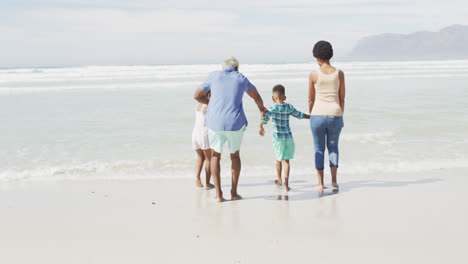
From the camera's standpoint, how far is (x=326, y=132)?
5.14m

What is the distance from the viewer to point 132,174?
6172 millimetres

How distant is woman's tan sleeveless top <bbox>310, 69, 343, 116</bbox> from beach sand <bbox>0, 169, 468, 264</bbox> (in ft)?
3.34

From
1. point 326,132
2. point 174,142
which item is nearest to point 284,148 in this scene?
point 326,132

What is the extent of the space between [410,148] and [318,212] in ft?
12.3

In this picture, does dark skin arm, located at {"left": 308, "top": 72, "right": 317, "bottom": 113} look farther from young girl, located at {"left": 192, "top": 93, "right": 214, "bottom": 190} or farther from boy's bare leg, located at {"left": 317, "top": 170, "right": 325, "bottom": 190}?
young girl, located at {"left": 192, "top": 93, "right": 214, "bottom": 190}

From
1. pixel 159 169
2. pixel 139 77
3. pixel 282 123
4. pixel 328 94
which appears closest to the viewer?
pixel 328 94

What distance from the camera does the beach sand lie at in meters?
3.42

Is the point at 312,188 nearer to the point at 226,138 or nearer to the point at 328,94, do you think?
the point at 328,94

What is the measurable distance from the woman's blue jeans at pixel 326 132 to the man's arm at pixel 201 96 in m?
1.30

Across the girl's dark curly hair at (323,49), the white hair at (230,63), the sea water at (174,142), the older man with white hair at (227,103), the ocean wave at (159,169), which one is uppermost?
the girl's dark curly hair at (323,49)

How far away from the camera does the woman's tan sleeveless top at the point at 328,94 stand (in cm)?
493

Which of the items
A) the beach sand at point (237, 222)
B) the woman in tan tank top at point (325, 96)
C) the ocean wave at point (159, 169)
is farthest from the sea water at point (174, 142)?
the woman in tan tank top at point (325, 96)

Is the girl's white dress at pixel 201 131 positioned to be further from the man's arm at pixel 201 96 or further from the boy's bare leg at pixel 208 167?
the man's arm at pixel 201 96

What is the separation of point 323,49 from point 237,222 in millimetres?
2253
